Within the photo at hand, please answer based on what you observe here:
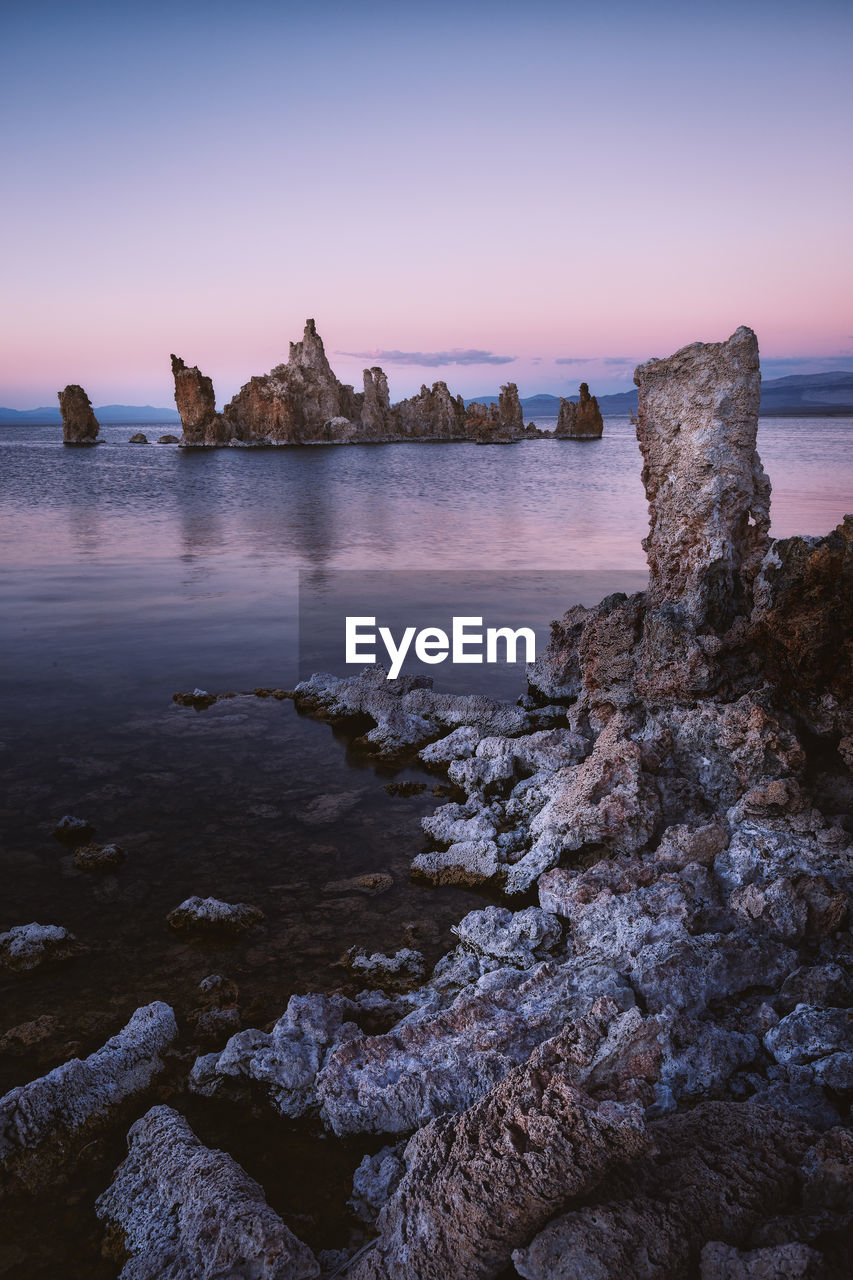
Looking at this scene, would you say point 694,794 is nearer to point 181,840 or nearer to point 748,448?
point 748,448

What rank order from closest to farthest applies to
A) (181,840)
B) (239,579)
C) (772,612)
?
1. (772,612)
2. (181,840)
3. (239,579)

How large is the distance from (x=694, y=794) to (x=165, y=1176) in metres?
3.79

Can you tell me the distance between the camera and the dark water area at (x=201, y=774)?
4.16m

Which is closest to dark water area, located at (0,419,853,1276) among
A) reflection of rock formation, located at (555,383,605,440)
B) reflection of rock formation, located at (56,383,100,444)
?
reflection of rock formation, located at (56,383,100,444)

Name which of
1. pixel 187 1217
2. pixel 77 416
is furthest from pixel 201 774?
pixel 77 416

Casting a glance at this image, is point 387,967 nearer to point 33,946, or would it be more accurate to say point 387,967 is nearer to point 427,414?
point 33,946

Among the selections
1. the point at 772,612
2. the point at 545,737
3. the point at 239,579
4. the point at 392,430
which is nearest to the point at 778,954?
the point at 772,612

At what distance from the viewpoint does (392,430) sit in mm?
95062

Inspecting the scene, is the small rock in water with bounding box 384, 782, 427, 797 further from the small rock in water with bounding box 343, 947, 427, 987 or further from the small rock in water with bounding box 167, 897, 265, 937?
the small rock in water with bounding box 343, 947, 427, 987

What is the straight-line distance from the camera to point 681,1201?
2.40 metres

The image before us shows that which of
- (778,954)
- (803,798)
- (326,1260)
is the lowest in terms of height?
(326,1260)

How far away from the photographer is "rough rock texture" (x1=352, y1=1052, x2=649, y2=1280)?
2.33 m

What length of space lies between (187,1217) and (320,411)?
86.0m

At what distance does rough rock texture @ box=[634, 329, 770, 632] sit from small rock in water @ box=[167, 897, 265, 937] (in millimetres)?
4013
